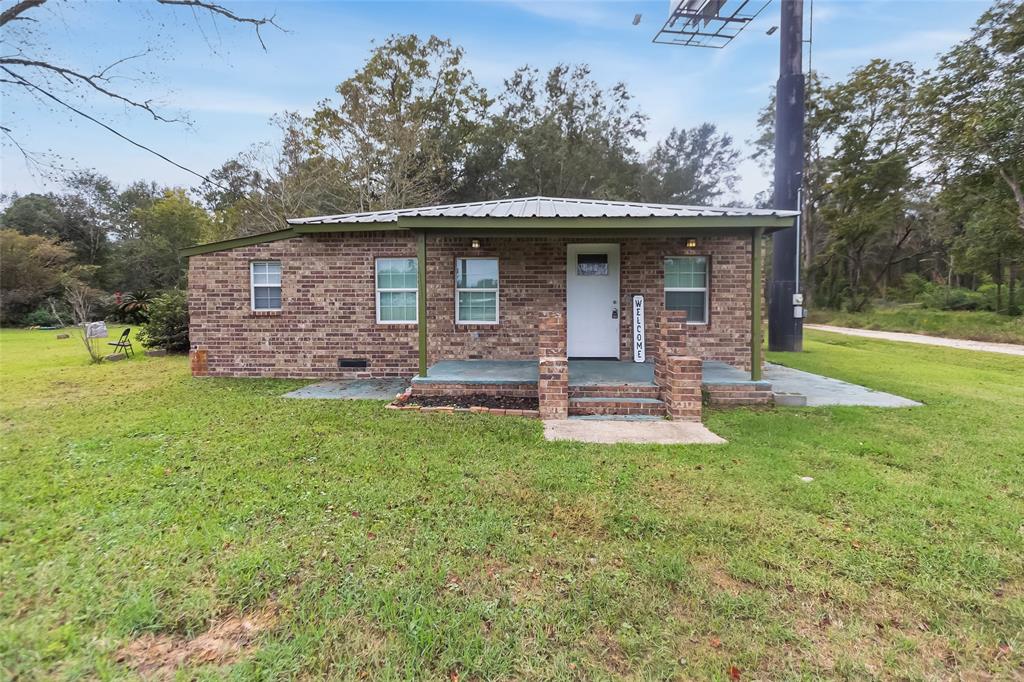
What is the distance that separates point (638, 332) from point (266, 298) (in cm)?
684

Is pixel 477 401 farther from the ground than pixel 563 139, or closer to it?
closer to it

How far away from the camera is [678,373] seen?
5531 millimetres

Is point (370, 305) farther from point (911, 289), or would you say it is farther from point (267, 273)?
point (911, 289)

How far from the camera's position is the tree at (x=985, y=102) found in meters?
16.0

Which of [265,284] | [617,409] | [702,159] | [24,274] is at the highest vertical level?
[702,159]

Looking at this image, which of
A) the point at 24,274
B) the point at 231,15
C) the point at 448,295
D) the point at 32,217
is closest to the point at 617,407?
the point at 448,295

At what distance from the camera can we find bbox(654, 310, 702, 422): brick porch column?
5.52 m

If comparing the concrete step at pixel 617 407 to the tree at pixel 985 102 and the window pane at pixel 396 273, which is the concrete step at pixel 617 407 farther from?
the tree at pixel 985 102

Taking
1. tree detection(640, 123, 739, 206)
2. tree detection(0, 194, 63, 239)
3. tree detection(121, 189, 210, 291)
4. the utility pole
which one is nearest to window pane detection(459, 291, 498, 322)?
the utility pole

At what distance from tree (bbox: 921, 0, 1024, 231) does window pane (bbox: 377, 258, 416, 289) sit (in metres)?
20.6

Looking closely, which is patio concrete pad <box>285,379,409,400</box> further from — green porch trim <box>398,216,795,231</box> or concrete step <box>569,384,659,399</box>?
concrete step <box>569,384,659,399</box>

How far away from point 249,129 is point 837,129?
98.0 feet

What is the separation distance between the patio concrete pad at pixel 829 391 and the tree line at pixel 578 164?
51.4 ft

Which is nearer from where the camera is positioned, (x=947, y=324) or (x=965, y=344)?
(x=965, y=344)
